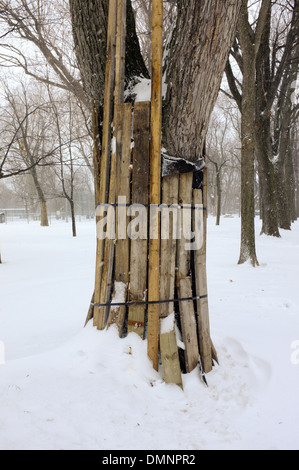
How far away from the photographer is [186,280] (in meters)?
2.47

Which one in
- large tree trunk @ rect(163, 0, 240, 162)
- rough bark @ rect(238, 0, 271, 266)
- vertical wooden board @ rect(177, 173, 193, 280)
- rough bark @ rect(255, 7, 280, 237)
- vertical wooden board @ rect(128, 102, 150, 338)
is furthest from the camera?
rough bark @ rect(255, 7, 280, 237)

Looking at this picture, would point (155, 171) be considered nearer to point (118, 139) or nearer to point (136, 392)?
point (118, 139)

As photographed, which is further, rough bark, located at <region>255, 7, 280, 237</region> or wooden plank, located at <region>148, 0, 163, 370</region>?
rough bark, located at <region>255, 7, 280, 237</region>

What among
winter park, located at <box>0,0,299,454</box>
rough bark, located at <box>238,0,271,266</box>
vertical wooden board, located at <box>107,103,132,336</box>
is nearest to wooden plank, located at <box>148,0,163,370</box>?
winter park, located at <box>0,0,299,454</box>

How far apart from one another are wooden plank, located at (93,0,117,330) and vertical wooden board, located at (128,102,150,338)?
25 centimetres

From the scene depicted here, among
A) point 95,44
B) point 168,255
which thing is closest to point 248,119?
point 95,44

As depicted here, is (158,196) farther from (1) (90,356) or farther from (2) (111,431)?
(2) (111,431)

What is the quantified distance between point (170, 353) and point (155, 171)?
1377 millimetres

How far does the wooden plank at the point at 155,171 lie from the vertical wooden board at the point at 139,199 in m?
0.07

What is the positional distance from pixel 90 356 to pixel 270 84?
9.89 metres

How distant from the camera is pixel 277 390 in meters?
2.23

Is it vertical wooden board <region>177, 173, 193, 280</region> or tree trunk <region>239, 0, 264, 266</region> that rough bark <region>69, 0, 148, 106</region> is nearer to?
vertical wooden board <region>177, 173, 193, 280</region>

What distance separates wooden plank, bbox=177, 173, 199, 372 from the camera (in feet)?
7.93

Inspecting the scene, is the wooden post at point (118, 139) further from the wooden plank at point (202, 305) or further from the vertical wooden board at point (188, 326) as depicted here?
the wooden plank at point (202, 305)
